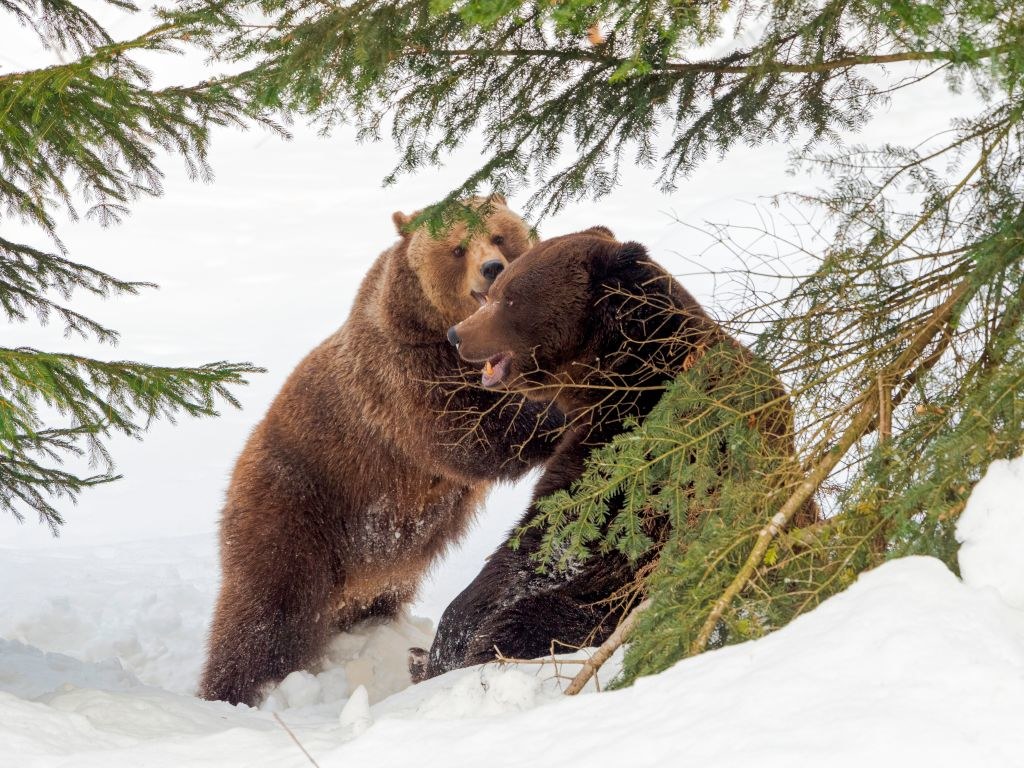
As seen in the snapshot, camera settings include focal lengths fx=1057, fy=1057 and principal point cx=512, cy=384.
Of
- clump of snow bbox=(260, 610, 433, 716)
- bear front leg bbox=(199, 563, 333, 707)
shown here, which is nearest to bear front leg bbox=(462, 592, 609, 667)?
clump of snow bbox=(260, 610, 433, 716)

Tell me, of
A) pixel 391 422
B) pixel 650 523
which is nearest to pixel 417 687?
pixel 650 523

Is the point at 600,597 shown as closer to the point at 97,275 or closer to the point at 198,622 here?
the point at 97,275

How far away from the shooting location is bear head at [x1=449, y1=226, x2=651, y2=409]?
3.98 m

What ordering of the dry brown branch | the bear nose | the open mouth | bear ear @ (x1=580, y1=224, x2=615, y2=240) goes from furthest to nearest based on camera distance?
the bear nose → bear ear @ (x1=580, y1=224, x2=615, y2=240) → the open mouth → the dry brown branch

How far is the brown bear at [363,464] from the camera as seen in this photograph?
5148mm

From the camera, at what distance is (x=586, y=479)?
3176 millimetres

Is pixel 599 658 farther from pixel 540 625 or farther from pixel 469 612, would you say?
pixel 469 612

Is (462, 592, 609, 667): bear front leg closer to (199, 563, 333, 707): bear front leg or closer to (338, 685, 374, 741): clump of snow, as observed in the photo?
(338, 685, 374, 741): clump of snow

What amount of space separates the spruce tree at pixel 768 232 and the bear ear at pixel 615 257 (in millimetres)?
290

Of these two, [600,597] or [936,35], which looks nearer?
[936,35]

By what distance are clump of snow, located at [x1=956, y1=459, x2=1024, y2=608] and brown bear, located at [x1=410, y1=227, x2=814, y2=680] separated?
4.60ft

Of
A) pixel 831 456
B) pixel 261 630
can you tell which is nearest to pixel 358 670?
pixel 261 630

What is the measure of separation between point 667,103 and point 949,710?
2.50 m

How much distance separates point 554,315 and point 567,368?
0.23 m
